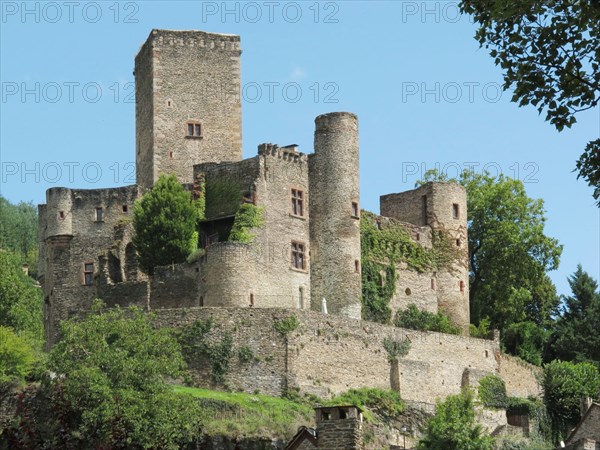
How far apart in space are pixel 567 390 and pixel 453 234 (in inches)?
357

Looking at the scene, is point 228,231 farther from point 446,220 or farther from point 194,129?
point 446,220

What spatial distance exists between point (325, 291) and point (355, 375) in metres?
5.07

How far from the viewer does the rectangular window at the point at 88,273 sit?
6172cm

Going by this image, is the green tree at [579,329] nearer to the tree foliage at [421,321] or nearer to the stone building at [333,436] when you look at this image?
the tree foliage at [421,321]

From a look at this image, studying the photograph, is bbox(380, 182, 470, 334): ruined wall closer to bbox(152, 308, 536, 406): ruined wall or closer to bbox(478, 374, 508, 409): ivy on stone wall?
bbox(478, 374, 508, 409): ivy on stone wall

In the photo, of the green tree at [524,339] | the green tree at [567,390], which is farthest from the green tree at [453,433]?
the green tree at [524,339]

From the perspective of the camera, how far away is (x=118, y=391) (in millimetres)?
47188

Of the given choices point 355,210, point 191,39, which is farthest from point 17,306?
point 355,210

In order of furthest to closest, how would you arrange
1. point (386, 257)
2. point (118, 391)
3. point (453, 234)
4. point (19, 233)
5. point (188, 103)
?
point (19, 233) → point (453, 234) → point (188, 103) → point (386, 257) → point (118, 391)

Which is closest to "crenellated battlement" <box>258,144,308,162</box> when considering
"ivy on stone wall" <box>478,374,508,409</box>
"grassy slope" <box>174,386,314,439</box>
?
"ivy on stone wall" <box>478,374,508,409</box>

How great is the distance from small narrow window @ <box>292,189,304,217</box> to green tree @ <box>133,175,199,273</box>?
4012 millimetres

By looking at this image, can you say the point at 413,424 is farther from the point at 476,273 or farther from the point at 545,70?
the point at 545,70

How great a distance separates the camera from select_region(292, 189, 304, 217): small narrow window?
201ft

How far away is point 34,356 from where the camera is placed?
177ft
